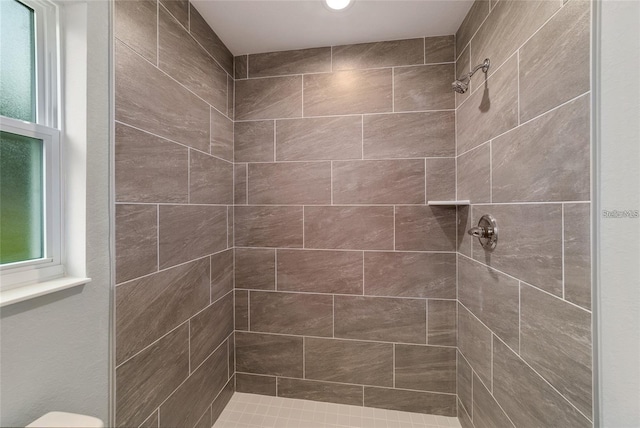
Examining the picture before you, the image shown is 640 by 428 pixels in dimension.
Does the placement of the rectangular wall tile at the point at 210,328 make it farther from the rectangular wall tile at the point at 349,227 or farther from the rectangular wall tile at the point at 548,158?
the rectangular wall tile at the point at 548,158

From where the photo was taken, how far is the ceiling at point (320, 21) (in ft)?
4.23

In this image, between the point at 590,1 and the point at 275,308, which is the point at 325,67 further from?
the point at 275,308

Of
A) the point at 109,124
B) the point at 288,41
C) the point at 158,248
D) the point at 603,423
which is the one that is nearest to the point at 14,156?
the point at 109,124

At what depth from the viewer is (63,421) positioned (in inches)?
26.2

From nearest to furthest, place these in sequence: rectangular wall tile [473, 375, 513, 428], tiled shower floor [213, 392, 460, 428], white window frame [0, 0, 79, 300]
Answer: white window frame [0, 0, 79, 300], rectangular wall tile [473, 375, 513, 428], tiled shower floor [213, 392, 460, 428]

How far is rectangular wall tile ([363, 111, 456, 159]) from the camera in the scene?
1.52 metres

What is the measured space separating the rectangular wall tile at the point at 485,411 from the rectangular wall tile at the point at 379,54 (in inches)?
70.1

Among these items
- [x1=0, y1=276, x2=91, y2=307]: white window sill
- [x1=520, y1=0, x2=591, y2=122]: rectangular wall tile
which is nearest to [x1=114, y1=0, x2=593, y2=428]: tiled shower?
[x1=520, y1=0, x2=591, y2=122]: rectangular wall tile

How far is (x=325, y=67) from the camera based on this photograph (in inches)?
63.8

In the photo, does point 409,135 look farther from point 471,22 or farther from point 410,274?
point 410,274

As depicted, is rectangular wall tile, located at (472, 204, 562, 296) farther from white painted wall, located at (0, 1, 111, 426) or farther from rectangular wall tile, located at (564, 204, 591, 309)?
white painted wall, located at (0, 1, 111, 426)

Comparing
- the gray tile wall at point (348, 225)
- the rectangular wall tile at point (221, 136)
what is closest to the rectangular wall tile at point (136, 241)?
the rectangular wall tile at point (221, 136)

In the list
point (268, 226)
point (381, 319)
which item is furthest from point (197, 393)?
point (381, 319)

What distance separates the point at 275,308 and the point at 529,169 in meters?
1.49
